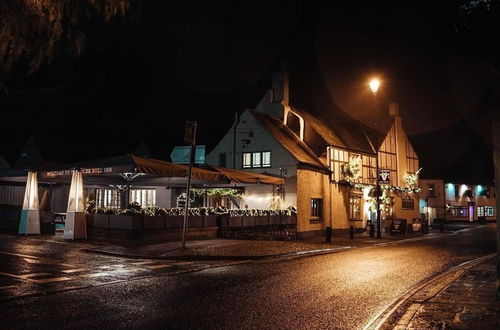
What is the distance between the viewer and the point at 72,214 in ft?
67.2

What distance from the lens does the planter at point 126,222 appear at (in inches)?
796

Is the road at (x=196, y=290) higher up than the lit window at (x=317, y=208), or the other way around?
the lit window at (x=317, y=208)

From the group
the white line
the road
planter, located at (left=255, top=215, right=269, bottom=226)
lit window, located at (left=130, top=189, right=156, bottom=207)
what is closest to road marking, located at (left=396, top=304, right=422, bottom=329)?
the white line

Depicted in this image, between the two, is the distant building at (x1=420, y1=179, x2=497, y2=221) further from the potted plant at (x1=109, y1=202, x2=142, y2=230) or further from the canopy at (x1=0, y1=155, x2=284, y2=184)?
the potted plant at (x1=109, y1=202, x2=142, y2=230)

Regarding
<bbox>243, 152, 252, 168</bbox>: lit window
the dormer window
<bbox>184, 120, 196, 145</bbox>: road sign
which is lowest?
<bbox>184, 120, 196, 145</bbox>: road sign

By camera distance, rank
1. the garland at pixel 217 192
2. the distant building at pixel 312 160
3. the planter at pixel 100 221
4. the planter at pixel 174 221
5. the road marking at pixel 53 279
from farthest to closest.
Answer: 1. the garland at pixel 217 192
2. the distant building at pixel 312 160
3. the planter at pixel 174 221
4. the planter at pixel 100 221
5. the road marking at pixel 53 279

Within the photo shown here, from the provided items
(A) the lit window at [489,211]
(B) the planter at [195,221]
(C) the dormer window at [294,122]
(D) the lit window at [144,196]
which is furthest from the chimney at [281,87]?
(A) the lit window at [489,211]

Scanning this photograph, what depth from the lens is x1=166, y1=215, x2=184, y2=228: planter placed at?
2150 centimetres

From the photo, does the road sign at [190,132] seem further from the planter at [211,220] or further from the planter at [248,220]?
the planter at [248,220]

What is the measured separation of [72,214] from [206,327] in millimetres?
14728

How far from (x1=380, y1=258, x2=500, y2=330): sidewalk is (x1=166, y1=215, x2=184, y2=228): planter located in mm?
12230

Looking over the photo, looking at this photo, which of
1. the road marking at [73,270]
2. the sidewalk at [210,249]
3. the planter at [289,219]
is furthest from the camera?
the planter at [289,219]

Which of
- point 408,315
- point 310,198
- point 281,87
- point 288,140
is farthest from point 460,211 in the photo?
point 408,315

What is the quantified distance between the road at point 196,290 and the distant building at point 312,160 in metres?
11.3
